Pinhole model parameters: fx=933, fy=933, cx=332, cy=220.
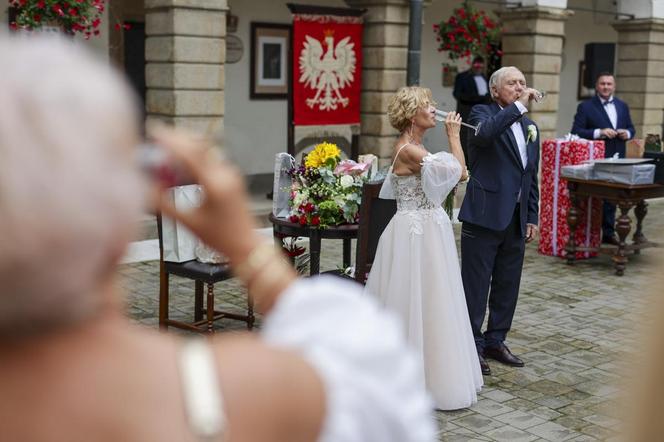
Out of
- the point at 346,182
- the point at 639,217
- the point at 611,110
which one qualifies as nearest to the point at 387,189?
the point at 346,182

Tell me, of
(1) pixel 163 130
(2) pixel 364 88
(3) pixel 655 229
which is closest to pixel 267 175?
(2) pixel 364 88

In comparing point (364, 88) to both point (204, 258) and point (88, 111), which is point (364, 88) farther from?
point (88, 111)

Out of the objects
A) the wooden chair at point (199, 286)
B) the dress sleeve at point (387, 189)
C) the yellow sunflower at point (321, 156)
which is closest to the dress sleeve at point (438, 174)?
the dress sleeve at point (387, 189)

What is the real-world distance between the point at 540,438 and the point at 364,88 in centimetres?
832

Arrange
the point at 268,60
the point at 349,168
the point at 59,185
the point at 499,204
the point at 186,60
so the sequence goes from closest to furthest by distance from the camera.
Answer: the point at 59,185 → the point at 499,204 → the point at 349,168 → the point at 186,60 → the point at 268,60

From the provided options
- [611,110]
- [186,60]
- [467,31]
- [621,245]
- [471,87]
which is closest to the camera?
[621,245]

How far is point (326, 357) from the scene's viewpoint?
1.08m

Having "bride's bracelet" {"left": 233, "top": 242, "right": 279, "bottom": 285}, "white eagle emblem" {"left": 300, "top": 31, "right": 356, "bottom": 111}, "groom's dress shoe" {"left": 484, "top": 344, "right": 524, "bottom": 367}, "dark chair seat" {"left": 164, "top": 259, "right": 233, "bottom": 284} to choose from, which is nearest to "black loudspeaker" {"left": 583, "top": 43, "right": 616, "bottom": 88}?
"white eagle emblem" {"left": 300, "top": 31, "right": 356, "bottom": 111}

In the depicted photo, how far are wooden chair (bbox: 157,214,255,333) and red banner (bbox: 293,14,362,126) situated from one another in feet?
17.3

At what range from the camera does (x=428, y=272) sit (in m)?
5.17

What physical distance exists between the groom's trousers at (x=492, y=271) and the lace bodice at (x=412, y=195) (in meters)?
0.59

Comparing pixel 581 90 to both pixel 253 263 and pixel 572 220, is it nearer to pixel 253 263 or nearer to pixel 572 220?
pixel 572 220

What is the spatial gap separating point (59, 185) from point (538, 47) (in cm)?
1346

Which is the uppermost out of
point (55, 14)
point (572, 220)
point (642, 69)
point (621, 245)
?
point (55, 14)
